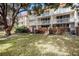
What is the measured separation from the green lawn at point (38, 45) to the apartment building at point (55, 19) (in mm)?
162

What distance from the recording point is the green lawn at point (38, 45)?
10.1ft

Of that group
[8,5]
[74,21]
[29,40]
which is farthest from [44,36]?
[8,5]

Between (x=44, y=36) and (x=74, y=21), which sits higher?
(x=74, y=21)

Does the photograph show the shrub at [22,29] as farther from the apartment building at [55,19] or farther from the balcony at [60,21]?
the balcony at [60,21]

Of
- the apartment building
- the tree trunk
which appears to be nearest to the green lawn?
the tree trunk

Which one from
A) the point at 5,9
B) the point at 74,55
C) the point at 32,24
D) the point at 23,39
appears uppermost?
the point at 5,9

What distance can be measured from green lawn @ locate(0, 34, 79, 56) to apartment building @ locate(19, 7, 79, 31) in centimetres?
16

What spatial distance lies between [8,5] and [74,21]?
3.26ft

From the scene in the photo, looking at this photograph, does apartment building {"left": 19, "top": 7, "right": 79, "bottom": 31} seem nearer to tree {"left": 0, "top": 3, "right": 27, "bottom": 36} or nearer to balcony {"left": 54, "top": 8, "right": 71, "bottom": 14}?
balcony {"left": 54, "top": 8, "right": 71, "bottom": 14}

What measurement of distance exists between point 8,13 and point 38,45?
2.13 feet

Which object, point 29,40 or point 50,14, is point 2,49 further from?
point 50,14

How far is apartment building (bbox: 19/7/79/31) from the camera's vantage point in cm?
308

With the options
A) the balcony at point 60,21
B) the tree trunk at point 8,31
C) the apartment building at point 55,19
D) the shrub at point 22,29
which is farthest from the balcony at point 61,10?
the tree trunk at point 8,31

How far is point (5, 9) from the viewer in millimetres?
3131
